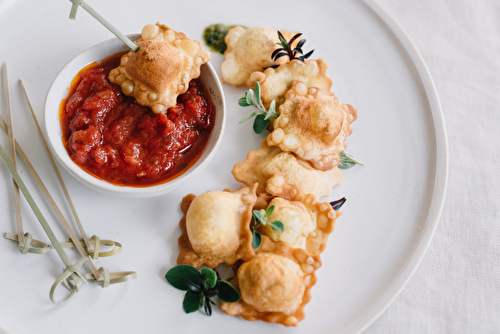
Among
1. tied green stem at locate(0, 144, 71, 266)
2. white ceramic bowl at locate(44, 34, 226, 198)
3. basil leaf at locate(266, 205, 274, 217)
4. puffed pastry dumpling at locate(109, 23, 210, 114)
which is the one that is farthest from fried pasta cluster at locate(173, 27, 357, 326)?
tied green stem at locate(0, 144, 71, 266)

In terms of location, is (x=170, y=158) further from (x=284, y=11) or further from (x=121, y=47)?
(x=284, y=11)

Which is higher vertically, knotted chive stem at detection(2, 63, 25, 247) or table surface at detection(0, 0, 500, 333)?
table surface at detection(0, 0, 500, 333)

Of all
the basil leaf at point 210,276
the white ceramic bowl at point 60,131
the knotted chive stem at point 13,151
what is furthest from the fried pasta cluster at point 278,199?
the knotted chive stem at point 13,151

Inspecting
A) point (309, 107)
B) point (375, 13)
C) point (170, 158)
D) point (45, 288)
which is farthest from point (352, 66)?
point (45, 288)

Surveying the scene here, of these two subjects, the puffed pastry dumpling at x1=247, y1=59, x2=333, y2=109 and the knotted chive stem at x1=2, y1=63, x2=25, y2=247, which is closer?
the knotted chive stem at x1=2, y1=63, x2=25, y2=247

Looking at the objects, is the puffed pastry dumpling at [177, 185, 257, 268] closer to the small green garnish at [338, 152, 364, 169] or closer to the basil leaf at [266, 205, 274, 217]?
the basil leaf at [266, 205, 274, 217]

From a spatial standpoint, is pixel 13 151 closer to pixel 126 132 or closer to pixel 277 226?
pixel 126 132

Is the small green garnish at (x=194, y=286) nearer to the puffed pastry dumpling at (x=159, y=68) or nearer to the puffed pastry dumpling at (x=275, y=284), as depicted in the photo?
the puffed pastry dumpling at (x=275, y=284)
